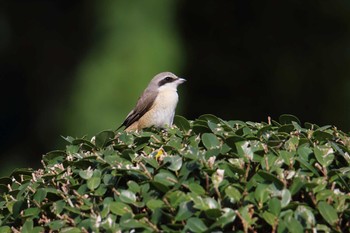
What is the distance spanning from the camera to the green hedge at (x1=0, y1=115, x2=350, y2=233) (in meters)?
2.67

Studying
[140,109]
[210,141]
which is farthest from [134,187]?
[140,109]

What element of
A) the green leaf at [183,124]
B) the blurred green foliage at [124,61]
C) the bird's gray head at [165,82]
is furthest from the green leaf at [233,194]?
the blurred green foliage at [124,61]

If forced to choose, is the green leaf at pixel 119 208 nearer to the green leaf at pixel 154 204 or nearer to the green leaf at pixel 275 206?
the green leaf at pixel 154 204

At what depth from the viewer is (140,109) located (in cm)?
626

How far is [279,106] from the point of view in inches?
367

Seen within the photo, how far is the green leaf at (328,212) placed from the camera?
8.62 feet

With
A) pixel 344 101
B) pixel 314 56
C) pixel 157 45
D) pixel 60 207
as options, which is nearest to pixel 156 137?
pixel 60 207

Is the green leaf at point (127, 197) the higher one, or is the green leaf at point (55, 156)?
the green leaf at point (127, 197)

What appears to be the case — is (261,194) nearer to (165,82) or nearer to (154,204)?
(154,204)

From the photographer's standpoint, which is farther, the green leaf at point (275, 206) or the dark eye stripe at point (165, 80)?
the dark eye stripe at point (165, 80)

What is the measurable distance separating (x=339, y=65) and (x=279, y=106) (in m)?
0.85

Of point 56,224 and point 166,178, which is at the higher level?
point 166,178

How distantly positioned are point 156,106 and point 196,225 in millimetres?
3692

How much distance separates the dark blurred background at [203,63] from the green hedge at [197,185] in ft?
14.0
